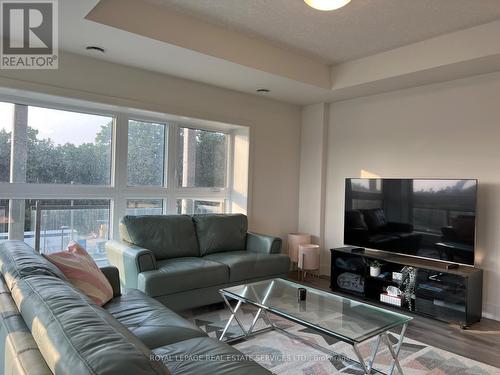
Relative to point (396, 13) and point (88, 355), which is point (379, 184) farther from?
point (88, 355)

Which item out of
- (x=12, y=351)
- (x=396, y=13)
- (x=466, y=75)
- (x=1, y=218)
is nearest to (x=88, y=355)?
(x=12, y=351)

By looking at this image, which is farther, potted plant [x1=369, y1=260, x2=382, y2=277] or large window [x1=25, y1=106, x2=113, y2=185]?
potted plant [x1=369, y1=260, x2=382, y2=277]

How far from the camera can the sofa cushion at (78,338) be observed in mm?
878

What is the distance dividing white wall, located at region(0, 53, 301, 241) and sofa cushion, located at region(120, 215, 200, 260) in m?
1.07

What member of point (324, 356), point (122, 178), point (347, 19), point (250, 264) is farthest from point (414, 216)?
point (122, 178)

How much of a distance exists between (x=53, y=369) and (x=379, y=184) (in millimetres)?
3701

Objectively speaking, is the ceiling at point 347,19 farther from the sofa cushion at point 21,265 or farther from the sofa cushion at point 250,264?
the sofa cushion at point 250,264

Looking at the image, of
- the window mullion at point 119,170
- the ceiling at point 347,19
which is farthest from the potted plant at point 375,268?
Result: the window mullion at point 119,170

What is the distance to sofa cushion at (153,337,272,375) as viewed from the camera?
5.04ft

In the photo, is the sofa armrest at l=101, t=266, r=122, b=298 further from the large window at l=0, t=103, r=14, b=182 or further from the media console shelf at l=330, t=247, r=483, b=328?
the media console shelf at l=330, t=247, r=483, b=328

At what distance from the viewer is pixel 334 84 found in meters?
4.18

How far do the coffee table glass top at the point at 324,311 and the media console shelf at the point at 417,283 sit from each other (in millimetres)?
1259

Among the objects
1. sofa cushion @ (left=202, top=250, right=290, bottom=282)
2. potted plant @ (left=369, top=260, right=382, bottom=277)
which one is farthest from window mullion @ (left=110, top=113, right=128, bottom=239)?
potted plant @ (left=369, top=260, right=382, bottom=277)

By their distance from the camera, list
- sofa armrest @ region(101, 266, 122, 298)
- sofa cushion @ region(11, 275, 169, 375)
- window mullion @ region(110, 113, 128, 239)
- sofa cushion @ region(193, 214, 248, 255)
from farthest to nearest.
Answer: sofa cushion @ region(193, 214, 248, 255)
window mullion @ region(110, 113, 128, 239)
sofa armrest @ region(101, 266, 122, 298)
sofa cushion @ region(11, 275, 169, 375)
